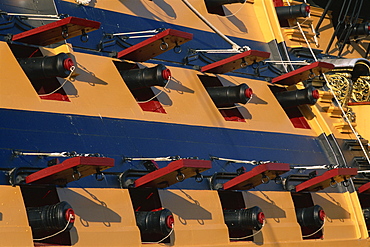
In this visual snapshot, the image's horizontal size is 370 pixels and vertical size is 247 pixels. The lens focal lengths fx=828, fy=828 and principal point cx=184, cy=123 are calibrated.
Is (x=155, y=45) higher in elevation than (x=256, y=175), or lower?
higher

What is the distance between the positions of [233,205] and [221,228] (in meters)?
1.50

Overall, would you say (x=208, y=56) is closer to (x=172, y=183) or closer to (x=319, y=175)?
(x=319, y=175)

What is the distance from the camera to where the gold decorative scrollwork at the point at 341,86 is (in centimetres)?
2423

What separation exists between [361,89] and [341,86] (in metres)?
1.72

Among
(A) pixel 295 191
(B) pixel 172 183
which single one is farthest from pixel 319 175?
(B) pixel 172 183

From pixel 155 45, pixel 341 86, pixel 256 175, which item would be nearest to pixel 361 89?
pixel 341 86

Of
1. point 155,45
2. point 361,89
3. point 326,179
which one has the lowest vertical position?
point 326,179

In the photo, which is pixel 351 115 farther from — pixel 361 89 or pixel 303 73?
pixel 303 73

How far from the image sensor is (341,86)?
24297 millimetres

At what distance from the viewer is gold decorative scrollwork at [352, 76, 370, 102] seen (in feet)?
84.1

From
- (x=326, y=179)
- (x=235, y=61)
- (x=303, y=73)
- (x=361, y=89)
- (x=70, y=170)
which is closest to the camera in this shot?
(x=70, y=170)

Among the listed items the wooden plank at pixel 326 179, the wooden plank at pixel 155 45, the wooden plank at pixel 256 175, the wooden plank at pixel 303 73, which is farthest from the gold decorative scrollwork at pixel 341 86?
the wooden plank at pixel 155 45

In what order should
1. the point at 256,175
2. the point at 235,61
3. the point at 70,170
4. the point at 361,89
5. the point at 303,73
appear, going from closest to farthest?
the point at 70,170 < the point at 256,175 < the point at 235,61 < the point at 303,73 < the point at 361,89

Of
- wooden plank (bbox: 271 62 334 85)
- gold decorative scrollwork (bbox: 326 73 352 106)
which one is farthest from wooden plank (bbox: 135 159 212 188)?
gold decorative scrollwork (bbox: 326 73 352 106)
